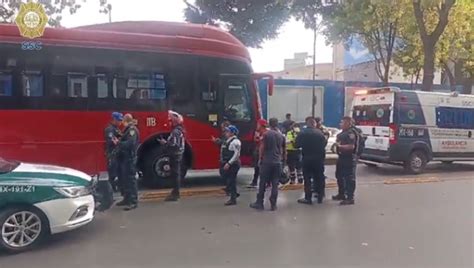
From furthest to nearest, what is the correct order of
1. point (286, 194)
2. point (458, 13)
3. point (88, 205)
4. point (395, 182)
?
point (458, 13) → point (395, 182) → point (286, 194) → point (88, 205)

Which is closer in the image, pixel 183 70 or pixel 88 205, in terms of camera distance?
pixel 88 205

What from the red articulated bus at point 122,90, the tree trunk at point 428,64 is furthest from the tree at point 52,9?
the tree trunk at point 428,64

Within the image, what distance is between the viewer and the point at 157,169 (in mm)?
9297

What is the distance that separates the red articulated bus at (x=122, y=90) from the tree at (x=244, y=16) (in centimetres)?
1562

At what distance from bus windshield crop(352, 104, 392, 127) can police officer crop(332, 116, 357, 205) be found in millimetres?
4087

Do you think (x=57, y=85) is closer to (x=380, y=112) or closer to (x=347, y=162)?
(x=347, y=162)

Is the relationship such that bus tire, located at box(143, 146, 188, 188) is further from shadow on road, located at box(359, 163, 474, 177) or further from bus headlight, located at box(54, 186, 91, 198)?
shadow on road, located at box(359, 163, 474, 177)

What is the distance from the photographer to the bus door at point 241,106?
9742mm

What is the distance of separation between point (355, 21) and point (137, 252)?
1628 cm

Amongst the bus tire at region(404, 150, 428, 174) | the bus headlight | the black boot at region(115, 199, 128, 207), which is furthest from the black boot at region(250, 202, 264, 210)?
the bus tire at region(404, 150, 428, 174)

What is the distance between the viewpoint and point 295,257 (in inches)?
205

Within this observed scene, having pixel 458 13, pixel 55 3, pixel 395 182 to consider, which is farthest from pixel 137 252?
pixel 458 13

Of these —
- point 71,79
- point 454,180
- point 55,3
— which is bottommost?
point 454,180

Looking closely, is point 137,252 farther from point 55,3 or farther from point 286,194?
point 55,3
